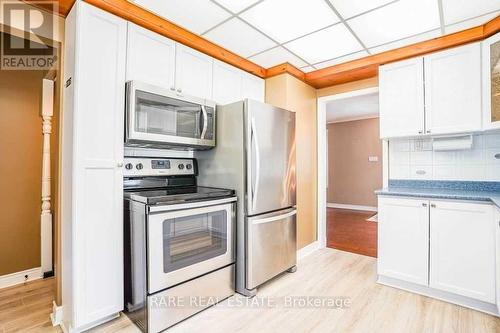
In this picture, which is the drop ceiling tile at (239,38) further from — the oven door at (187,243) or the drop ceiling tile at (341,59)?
the oven door at (187,243)

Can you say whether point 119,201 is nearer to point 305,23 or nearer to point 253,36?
point 253,36

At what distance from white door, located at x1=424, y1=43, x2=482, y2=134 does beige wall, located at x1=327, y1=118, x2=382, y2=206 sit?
403cm

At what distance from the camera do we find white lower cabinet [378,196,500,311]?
2016mm

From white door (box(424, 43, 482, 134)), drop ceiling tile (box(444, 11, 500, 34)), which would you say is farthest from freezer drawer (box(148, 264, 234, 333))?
drop ceiling tile (box(444, 11, 500, 34))

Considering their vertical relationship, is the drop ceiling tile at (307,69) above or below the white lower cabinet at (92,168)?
above

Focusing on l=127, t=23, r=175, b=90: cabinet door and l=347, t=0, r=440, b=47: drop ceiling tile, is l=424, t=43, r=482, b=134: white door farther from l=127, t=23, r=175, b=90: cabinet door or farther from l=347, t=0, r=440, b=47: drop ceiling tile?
l=127, t=23, r=175, b=90: cabinet door

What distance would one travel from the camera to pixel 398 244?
8.04 ft

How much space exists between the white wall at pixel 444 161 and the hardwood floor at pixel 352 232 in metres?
1.23

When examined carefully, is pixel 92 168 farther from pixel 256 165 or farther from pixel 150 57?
pixel 256 165

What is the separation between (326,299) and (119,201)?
1.95m

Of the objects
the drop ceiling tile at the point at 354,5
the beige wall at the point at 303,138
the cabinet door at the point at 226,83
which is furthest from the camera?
the beige wall at the point at 303,138

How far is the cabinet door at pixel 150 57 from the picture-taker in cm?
203

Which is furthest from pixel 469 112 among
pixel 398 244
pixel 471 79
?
pixel 398 244
